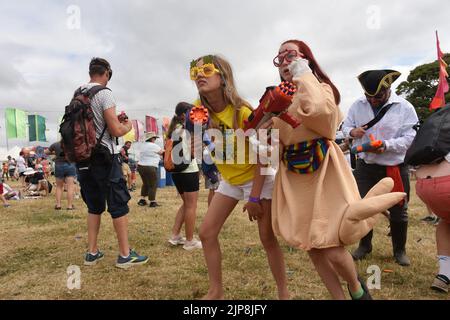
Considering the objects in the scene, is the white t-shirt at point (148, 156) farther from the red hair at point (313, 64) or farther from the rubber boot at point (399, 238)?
the red hair at point (313, 64)

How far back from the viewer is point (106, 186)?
3.54 metres

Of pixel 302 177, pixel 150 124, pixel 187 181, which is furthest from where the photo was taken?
pixel 150 124

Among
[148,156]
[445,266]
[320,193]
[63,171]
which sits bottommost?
[445,266]

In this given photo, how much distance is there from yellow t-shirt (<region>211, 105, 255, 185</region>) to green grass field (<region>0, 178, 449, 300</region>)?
1.03 m

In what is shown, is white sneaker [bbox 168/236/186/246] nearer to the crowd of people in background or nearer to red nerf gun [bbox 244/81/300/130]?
the crowd of people in background

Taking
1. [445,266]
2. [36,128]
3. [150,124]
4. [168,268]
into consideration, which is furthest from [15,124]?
[445,266]

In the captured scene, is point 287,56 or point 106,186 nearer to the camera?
point 287,56

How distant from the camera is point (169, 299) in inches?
109

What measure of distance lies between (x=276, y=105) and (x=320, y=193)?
0.56m

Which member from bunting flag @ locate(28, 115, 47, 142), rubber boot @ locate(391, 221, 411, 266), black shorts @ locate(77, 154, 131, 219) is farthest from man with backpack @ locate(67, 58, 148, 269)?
bunting flag @ locate(28, 115, 47, 142)

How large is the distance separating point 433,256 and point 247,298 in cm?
242

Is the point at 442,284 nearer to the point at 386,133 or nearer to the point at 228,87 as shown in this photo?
the point at 386,133

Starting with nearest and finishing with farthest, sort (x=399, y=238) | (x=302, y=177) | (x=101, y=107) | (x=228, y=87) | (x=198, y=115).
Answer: (x=302, y=177), (x=198, y=115), (x=228, y=87), (x=101, y=107), (x=399, y=238)
